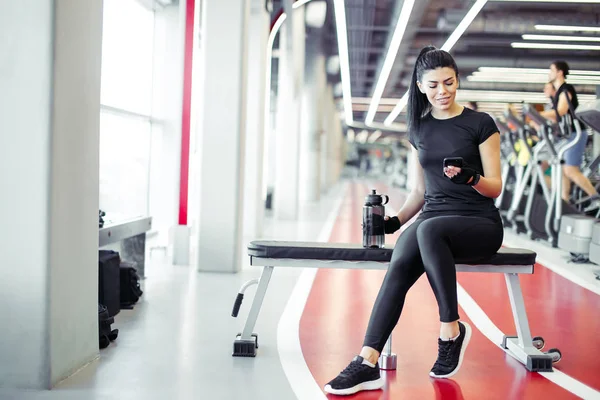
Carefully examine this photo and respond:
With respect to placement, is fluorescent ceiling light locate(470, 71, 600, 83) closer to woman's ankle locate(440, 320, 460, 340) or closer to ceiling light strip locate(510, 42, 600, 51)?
ceiling light strip locate(510, 42, 600, 51)

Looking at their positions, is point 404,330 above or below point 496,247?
below

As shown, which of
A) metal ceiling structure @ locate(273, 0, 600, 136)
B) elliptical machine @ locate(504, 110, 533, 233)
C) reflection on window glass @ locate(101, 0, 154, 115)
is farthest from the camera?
metal ceiling structure @ locate(273, 0, 600, 136)

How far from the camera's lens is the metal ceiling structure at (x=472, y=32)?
10000mm

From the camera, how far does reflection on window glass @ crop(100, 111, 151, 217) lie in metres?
6.62

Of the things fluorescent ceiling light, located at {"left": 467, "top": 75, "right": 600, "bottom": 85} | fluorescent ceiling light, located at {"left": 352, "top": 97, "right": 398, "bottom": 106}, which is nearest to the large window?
fluorescent ceiling light, located at {"left": 467, "top": 75, "right": 600, "bottom": 85}

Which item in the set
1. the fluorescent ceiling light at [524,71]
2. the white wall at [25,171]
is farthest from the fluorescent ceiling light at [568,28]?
the white wall at [25,171]

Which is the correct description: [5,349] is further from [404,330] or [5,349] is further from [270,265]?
[404,330]

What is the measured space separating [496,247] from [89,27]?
196 cm

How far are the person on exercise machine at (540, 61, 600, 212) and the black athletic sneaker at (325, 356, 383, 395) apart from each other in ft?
13.9

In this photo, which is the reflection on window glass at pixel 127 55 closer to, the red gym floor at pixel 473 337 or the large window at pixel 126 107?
the large window at pixel 126 107

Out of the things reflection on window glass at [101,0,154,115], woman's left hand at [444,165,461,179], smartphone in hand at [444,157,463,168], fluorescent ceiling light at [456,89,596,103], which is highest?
fluorescent ceiling light at [456,89,596,103]

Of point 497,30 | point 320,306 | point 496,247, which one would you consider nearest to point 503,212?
point 497,30

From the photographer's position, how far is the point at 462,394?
277 centimetres

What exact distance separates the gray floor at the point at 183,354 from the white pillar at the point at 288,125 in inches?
256
